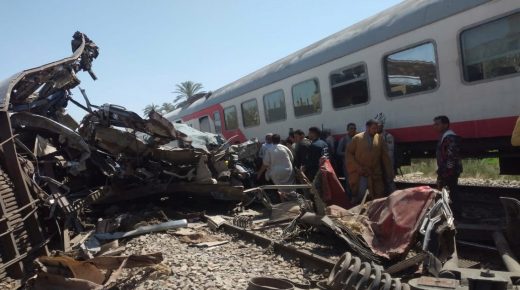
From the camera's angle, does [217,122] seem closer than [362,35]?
No

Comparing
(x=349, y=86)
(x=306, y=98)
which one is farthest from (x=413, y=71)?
(x=306, y=98)

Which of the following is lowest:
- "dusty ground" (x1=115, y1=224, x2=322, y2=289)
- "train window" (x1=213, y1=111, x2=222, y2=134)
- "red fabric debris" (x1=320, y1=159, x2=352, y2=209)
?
"dusty ground" (x1=115, y1=224, x2=322, y2=289)

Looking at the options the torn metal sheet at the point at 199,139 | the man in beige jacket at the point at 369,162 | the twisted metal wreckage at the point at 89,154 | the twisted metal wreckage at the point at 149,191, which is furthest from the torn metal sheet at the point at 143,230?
the man in beige jacket at the point at 369,162

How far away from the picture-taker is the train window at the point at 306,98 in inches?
373

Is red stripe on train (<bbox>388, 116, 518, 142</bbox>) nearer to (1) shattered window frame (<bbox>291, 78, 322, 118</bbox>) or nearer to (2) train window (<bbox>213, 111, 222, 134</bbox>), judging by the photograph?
(1) shattered window frame (<bbox>291, 78, 322, 118</bbox>)

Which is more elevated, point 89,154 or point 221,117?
point 221,117

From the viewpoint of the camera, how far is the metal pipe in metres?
3.45

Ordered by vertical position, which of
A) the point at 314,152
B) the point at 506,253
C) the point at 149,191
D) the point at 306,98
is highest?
the point at 306,98

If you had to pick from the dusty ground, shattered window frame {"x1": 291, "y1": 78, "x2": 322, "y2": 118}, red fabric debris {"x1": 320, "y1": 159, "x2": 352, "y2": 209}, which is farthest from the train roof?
the dusty ground

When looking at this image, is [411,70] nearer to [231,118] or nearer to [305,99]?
[305,99]

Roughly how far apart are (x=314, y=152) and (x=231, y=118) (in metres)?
6.20

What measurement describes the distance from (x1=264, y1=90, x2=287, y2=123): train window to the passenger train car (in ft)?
0.17

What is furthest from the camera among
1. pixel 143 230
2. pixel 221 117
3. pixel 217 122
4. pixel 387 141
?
pixel 217 122

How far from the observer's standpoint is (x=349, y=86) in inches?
335
